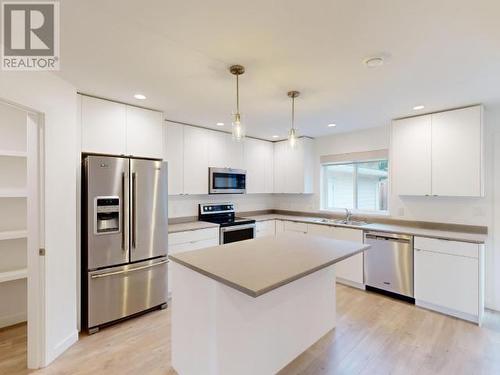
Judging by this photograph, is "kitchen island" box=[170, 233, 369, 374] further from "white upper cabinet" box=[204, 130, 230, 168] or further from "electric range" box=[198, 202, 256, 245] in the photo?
"white upper cabinet" box=[204, 130, 230, 168]

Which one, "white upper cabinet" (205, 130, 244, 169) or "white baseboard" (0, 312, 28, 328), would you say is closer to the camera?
"white baseboard" (0, 312, 28, 328)

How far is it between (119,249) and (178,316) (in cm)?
115

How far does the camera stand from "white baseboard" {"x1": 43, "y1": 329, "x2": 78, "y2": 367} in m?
2.11

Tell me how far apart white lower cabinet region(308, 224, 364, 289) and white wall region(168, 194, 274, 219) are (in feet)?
5.32

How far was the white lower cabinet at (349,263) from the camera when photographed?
3682mm

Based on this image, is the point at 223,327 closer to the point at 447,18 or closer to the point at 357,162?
the point at 447,18

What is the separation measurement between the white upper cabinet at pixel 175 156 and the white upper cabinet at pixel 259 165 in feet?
4.38

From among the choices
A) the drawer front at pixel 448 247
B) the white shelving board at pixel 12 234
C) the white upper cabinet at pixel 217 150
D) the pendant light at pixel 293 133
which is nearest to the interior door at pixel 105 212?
the white shelving board at pixel 12 234

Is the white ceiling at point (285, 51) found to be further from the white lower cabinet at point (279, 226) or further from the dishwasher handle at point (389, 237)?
the white lower cabinet at point (279, 226)

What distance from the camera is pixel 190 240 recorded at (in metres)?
3.49

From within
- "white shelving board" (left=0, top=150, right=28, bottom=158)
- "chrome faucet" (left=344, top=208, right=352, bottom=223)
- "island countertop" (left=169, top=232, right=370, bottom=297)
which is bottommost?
"island countertop" (left=169, top=232, right=370, bottom=297)

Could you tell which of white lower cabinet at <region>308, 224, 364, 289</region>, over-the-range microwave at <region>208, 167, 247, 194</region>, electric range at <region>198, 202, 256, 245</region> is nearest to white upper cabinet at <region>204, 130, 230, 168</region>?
over-the-range microwave at <region>208, 167, 247, 194</region>

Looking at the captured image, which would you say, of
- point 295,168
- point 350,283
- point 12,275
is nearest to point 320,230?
point 350,283

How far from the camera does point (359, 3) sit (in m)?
1.33
